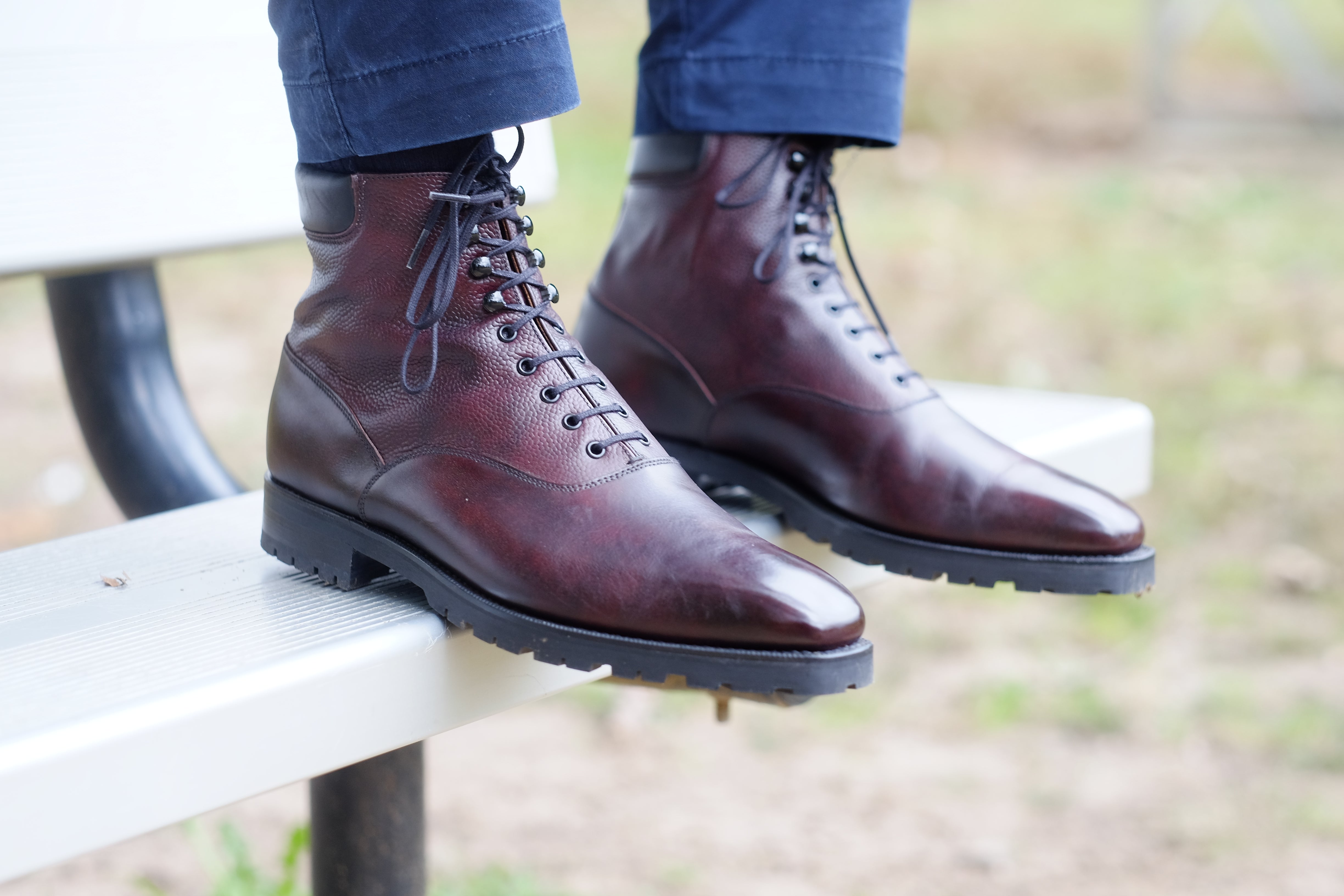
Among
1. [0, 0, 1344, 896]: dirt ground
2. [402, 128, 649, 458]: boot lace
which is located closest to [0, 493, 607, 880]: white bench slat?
[402, 128, 649, 458]: boot lace

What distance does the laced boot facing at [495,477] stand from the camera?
2.38 ft

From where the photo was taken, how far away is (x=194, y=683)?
643mm

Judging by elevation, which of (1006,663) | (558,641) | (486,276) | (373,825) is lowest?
(1006,663)

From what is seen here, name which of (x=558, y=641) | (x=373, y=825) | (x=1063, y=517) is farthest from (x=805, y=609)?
(x=373, y=825)

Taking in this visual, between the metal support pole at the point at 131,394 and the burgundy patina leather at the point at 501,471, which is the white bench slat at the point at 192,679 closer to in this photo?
the burgundy patina leather at the point at 501,471

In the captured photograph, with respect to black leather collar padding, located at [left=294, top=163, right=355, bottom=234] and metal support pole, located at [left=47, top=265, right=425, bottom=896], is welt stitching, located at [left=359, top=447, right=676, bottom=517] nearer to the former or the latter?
black leather collar padding, located at [left=294, top=163, right=355, bottom=234]

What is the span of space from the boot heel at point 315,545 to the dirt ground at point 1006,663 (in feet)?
1.63

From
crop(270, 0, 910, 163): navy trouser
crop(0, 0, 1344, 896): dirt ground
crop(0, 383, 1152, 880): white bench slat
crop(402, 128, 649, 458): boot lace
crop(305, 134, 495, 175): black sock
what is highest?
crop(270, 0, 910, 163): navy trouser

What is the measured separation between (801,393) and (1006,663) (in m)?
1.20

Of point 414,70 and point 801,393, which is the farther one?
point 801,393

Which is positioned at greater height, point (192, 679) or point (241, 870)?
point (192, 679)

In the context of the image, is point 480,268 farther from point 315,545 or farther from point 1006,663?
point 1006,663

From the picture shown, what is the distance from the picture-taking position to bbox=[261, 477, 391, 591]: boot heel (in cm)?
83

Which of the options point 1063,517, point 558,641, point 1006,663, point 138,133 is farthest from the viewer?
point 1006,663
